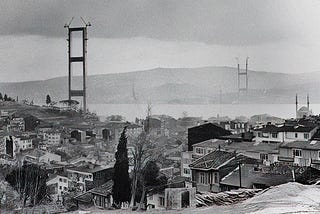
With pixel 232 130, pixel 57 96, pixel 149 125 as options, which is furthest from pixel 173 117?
pixel 57 96

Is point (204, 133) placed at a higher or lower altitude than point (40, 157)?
higher

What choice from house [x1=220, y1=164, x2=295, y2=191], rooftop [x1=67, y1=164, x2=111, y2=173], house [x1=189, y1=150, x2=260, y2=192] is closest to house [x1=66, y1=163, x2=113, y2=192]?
rooftop [x1=67, y1=164, x2=111, y2=173]

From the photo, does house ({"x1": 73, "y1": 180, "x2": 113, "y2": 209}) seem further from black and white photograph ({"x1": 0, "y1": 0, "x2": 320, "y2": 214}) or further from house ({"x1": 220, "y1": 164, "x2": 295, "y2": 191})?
house ({"x1": 220, "y1": 164, "x2": 295, "y2": 191})

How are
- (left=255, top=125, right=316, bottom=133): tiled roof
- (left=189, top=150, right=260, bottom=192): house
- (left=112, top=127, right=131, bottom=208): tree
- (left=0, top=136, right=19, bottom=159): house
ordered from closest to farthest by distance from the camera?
1. (left=0, top=136, right=19, bottom=159): house
2. (left=112, top=127, right=131, bottom=208): tree
3. (left=189, top=150, right=260, bottom=192): house
4. (left=255, top=125, right=316, bottom=133): tiled roof

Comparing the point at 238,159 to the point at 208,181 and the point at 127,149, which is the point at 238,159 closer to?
the point at 208,181

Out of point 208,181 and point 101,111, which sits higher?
point 101,111

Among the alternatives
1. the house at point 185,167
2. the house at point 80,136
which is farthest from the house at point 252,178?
the house at point 80,136

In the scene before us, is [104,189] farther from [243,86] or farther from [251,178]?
[243,86]

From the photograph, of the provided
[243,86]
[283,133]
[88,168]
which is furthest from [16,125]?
[283,133]
